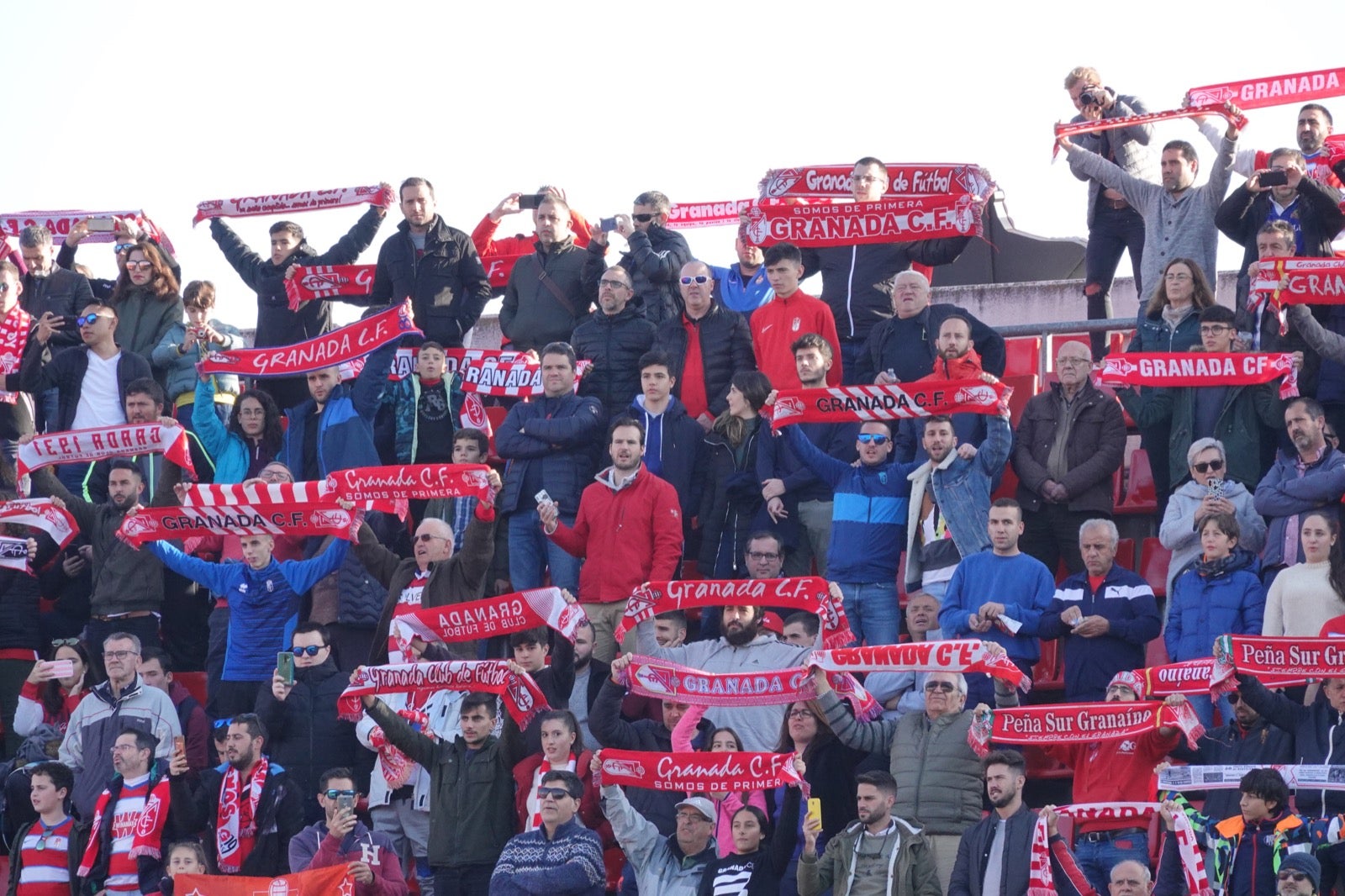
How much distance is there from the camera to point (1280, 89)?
58.9 ft

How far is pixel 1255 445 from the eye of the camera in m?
15.1

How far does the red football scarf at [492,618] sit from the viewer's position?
46.5 ft

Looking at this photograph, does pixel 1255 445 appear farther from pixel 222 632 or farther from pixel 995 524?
pixel 222 632

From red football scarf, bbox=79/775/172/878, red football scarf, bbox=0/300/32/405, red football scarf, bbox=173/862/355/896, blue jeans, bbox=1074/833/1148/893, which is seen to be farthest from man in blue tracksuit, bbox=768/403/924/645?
red football scarf, bbox=0/300/32/405

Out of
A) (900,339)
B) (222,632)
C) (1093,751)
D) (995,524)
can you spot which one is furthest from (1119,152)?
(222,632)

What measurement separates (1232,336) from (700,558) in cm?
389

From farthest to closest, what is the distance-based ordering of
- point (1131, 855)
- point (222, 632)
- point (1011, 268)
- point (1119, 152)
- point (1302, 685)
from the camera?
point (1011, 268), point (1119, 152), point (222, 632), point (1302, 685), point (1131, 855)

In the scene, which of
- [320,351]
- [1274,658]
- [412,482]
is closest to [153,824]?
[412,482]

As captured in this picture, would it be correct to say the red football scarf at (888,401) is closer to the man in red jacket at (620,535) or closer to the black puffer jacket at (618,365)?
the man in red jacket at (620,535)

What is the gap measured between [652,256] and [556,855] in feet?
18.1

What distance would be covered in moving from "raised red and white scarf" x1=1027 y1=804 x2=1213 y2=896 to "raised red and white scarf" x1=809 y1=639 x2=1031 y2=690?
0.97 metres

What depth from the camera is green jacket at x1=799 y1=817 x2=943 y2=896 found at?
12.6 metres

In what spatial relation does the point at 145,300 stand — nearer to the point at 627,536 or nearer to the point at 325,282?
the point at 325,282

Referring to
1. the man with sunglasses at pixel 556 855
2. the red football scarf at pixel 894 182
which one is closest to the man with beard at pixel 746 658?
the man with sunglasses at pixel 556 855
